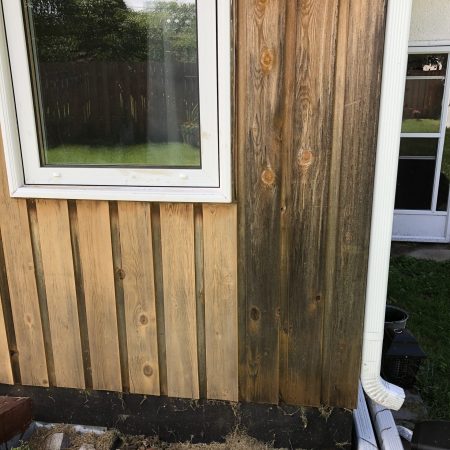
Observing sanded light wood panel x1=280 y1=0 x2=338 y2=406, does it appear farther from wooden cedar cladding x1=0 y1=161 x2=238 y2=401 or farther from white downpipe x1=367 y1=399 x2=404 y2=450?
white downpipe x1=367 y1=399 x2=404 y2=450

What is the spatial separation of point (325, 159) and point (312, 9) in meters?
0.55

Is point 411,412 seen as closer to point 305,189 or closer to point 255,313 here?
point 255,313

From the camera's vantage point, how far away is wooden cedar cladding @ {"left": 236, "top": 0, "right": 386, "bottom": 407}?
1.72 m

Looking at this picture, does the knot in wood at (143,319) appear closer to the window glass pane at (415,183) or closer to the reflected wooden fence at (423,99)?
the window glass pane at (415,183)

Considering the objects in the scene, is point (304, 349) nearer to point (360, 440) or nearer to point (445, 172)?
point (360, 440)

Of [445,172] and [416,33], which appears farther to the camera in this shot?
[445,172]

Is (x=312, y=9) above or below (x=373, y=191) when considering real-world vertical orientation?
above

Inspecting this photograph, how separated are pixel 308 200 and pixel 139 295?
35.0 inches

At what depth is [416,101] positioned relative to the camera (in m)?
5.34

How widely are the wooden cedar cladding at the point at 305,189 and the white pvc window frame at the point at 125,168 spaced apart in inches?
2.9

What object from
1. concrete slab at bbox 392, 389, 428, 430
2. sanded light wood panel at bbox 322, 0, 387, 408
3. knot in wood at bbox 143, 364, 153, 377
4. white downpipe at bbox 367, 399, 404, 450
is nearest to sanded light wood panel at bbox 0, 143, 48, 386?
knot in wood at bbox 143, 364, 153, 377

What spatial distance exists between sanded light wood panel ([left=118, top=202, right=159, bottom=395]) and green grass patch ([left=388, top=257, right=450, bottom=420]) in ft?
5.38

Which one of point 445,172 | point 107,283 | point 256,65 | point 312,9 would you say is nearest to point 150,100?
point 256,65

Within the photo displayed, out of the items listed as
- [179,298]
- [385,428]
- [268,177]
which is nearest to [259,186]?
[268,177]
